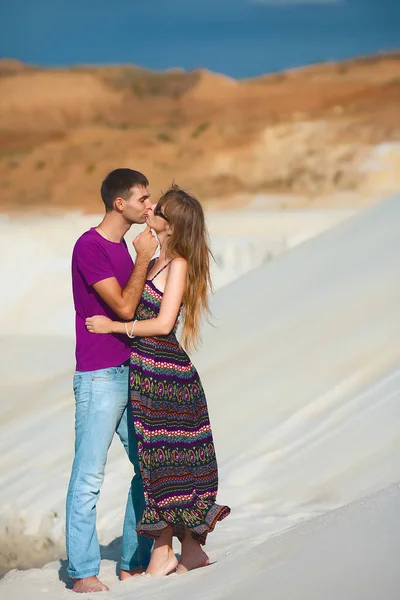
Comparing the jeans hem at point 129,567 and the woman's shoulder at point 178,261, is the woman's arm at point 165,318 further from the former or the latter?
the jeans hem at point 129,567

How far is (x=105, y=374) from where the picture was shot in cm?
289

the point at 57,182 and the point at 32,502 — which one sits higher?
the point at 57,182

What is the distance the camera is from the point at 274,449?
15.0ft

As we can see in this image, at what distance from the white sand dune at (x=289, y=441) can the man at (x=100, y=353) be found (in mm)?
201

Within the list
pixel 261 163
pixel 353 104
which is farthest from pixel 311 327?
pixel 353 104

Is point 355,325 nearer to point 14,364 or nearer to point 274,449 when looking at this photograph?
point 274,449

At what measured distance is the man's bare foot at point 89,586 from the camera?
2.94 m

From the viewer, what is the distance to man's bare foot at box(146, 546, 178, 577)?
9.70 ft

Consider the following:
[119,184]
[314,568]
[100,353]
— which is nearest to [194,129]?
[119,184]

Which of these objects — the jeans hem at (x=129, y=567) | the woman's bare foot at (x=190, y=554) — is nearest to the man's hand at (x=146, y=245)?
the woman's bare foot at (x=190, y=554)

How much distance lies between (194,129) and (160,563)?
23786mm

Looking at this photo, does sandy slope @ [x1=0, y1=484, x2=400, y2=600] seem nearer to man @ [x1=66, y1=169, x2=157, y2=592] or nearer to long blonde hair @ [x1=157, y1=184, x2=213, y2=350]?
man @ [x1=66, y1=169, x2=157, y2=592]

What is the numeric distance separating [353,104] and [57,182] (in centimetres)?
760

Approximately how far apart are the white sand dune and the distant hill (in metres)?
14.8
